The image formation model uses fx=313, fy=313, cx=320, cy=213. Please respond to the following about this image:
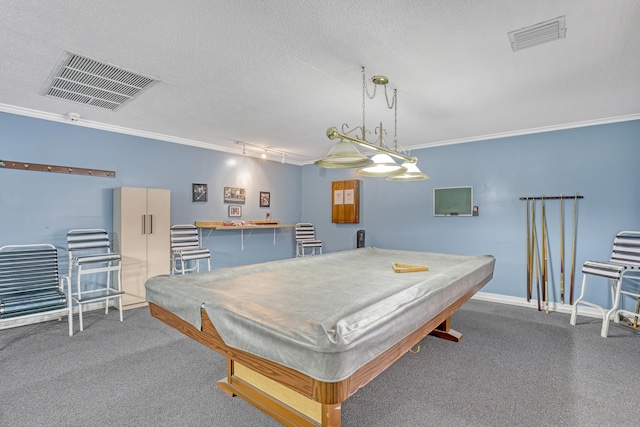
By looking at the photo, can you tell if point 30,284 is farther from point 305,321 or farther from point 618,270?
point 618,270

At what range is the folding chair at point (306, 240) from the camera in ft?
21.5

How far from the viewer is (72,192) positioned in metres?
4.19

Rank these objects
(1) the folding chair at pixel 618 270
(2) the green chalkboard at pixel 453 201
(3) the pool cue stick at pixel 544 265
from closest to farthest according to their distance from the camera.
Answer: (1) the folding chair at pixel 618 270 < (3) the pool cue stick at pixel 544 265 < (2) the green chalkboard at pixel 453 201

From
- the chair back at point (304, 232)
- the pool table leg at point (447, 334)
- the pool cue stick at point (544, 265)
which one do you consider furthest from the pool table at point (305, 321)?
the chair back at point (304, 232)

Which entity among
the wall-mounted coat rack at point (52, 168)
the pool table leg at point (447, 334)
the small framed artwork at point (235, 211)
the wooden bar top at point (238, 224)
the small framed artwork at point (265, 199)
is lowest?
the pool table leg at point (447, 334)

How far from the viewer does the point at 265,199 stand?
6.54 m

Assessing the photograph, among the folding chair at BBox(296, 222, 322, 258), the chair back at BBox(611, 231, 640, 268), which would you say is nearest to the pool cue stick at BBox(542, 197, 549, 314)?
the chair back at BBox(611, 231, 640, 268)

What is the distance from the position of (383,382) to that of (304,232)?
4456 millimetres

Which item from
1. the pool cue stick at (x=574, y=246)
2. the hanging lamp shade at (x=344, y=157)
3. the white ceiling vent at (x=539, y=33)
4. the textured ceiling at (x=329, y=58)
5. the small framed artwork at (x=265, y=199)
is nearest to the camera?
the textured ceiling at (x=329, y=58)

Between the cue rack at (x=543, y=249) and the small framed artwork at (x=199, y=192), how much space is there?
5.13 metres

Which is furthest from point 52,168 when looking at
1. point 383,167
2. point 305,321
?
point 305,321

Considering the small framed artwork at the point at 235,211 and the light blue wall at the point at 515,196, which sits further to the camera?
the small framed artwork at the point at 235,211

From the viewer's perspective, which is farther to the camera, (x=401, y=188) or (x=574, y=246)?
(x=401, y=188)

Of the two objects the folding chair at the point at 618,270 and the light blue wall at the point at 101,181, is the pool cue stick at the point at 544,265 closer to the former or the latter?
the folding chair at the point at 618,270
